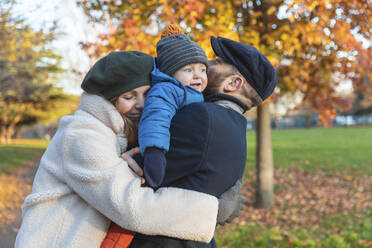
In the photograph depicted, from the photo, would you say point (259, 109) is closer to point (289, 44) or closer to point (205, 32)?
point (289, 44)

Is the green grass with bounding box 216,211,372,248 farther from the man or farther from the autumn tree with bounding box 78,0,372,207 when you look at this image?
the man

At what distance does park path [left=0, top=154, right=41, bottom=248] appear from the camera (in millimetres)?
5961

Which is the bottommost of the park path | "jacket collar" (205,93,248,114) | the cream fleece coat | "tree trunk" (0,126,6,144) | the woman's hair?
"tree trunk" (0,126,6,144)

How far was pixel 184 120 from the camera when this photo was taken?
62.9 inches

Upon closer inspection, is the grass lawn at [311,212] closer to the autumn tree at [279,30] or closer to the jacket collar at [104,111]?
the autumn tree at [279,30]

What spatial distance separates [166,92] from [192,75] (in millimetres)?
275

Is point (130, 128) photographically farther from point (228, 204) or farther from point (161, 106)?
point (228, 204)

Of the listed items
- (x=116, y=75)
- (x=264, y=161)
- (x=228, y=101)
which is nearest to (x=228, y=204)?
(x=228, y=101)

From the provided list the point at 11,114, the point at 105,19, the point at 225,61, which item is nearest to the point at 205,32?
the point at 105,19

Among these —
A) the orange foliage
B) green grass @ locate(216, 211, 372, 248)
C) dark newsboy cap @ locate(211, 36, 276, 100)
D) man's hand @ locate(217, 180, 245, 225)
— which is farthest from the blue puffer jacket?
green grass @ locate(216, 211, 372, 248)

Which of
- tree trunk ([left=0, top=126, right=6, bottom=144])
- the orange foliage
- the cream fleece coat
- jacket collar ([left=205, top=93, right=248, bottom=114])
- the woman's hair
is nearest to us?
the cream fleece coat

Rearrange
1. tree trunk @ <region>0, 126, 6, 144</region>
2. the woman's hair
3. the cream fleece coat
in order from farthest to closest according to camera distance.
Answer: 1. tree trunk @ <region>0, 126, 6, 144</region>
2. the woman's hair
3. the cream fleece coat

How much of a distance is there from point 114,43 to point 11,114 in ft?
94.9

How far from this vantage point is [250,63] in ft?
5.91
